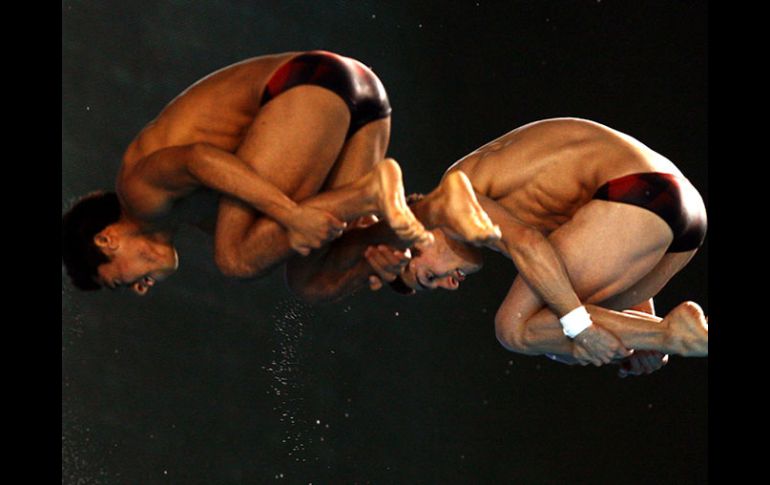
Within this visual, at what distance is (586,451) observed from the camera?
217 inches

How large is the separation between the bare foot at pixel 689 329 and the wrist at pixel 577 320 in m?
0.22

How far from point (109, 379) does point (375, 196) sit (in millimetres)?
1896

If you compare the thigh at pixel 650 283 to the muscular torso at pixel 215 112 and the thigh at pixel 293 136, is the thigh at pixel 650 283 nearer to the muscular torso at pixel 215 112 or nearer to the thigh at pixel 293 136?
the thigh at pixel 293 136

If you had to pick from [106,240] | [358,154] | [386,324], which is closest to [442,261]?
[358,154]

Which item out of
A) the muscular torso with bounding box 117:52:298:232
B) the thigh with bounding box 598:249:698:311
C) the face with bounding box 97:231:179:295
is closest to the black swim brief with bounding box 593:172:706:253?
the thigh with bounding box 598:249:698:311

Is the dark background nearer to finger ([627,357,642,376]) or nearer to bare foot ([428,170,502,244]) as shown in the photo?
finger ([627,357,642,376])

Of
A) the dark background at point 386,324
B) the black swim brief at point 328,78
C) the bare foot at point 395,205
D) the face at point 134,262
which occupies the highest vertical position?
the black swim brief at point 328,78

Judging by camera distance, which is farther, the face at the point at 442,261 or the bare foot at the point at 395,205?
the face at the point at 442,261

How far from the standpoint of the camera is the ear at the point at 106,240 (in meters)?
3.48

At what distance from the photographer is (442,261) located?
3.53 metres

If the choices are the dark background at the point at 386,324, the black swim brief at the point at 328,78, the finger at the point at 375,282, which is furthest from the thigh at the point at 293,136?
the dark background at the point at 386,324

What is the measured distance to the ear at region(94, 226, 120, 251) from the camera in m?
3.48

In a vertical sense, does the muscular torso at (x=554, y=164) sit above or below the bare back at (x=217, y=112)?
below

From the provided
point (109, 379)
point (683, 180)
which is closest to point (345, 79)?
point (683, 180)
